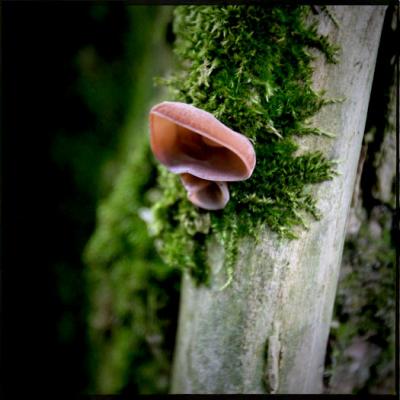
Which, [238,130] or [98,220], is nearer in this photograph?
[238,130]

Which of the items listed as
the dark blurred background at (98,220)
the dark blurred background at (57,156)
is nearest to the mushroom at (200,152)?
the dark blurred background at (98,220)

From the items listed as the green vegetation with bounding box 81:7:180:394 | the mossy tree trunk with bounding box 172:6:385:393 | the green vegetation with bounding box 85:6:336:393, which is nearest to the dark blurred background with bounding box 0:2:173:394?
the green vegetation with bounding box 81:7:180:394

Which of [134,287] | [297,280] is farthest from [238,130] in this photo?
[134,287]

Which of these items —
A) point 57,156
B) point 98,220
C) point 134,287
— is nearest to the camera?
point 134,287

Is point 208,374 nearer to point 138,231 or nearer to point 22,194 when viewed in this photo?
point 138,231

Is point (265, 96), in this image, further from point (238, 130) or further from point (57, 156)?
point (57, 156)

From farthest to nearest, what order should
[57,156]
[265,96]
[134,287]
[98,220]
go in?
[57,156], [98,220], [134,287], [265,96]

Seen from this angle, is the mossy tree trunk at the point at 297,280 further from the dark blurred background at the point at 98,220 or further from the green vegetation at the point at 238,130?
the dark blurred background at the point at 98,220

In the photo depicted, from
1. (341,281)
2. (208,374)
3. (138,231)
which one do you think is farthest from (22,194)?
(341,281)
